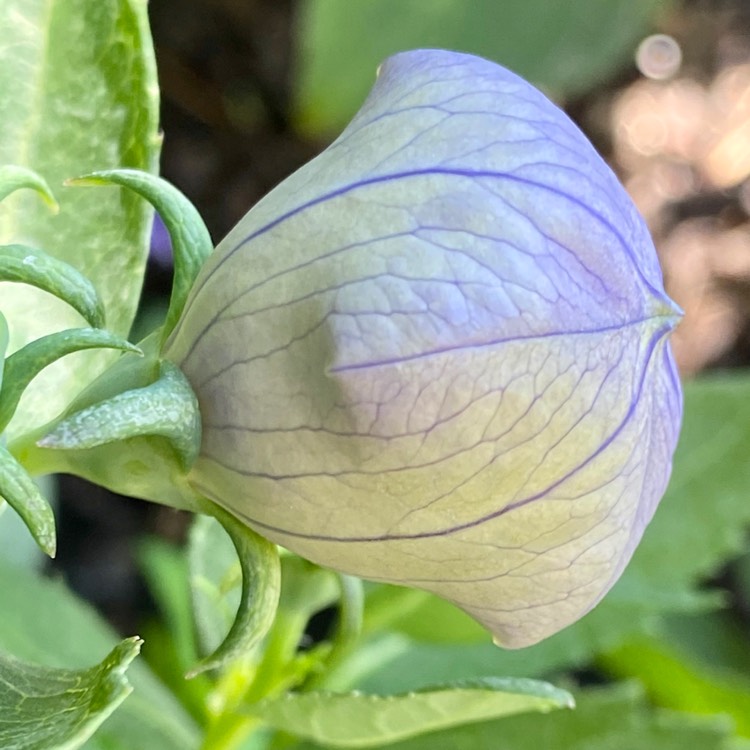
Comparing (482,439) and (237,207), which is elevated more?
(482,439)

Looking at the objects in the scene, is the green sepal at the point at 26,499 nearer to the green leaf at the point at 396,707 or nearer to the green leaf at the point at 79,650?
the green leaf at the point at 396,707

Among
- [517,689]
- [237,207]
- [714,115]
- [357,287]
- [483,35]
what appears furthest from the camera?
[714,115]

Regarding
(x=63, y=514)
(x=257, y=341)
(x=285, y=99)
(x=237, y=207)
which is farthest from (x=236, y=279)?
(x=285, y=99)

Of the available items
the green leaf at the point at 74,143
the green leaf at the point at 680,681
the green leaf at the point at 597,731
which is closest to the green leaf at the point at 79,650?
the green leaf at the point at 597,731

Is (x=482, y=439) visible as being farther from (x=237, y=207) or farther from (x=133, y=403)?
(x=237, y=207)

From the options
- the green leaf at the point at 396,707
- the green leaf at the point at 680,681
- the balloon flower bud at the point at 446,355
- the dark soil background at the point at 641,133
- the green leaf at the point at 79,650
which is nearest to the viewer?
the balloon flower bud at the point at 446,355

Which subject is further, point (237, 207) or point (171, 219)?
point (237, 207)
